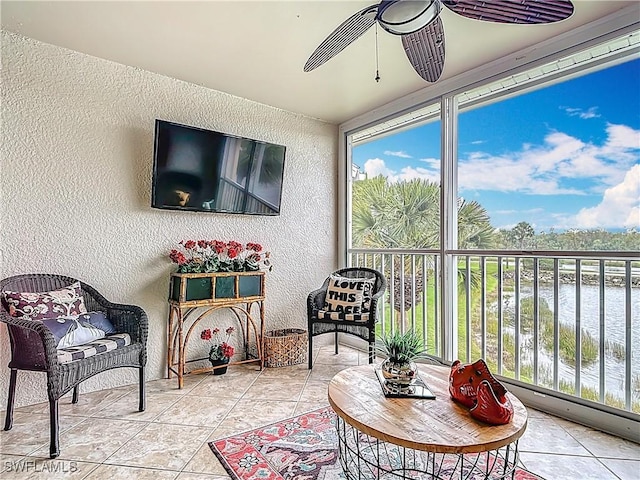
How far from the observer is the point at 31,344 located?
198cm

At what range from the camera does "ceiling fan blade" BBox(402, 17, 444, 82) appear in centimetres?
Answer: 181

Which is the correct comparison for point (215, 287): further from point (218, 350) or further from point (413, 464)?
point (413, 464)

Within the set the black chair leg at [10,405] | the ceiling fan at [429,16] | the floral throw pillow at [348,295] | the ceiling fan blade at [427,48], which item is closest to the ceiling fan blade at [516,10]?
the ceiling fan at [429,16]

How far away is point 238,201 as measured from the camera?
3.38m

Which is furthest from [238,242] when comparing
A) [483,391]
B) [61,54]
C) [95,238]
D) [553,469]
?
[553,469]

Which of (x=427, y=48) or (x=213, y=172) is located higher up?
(x=427, y=48)

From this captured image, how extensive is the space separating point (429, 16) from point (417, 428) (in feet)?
5.62

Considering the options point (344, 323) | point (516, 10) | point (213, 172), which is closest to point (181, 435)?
point (344, 323)

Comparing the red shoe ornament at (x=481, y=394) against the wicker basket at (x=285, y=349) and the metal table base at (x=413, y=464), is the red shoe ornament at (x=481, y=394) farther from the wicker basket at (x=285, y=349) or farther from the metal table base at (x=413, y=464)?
the wicker basket at (x=285, y=349)

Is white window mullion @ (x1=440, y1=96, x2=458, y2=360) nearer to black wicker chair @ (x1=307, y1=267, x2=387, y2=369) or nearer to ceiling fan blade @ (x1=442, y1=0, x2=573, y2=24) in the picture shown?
black wicker chair @ (x1=307, y1=267, x2=387, y2=369)

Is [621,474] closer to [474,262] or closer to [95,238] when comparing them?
[474,262]

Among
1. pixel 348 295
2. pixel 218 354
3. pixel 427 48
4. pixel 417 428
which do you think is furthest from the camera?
pixel 348 295

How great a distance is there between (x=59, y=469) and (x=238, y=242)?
2.10 m

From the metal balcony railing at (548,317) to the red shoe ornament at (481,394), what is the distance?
120 centimetres
